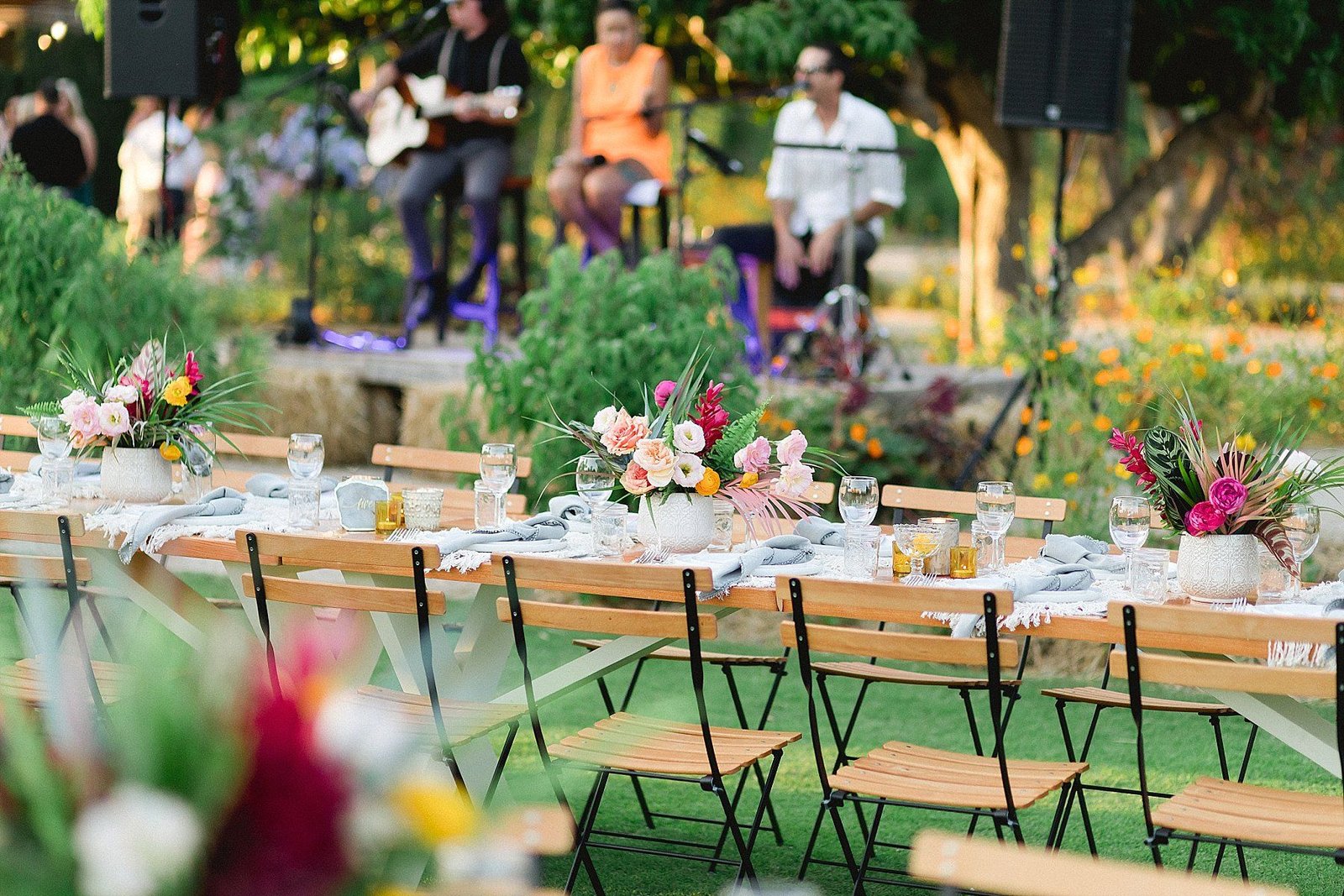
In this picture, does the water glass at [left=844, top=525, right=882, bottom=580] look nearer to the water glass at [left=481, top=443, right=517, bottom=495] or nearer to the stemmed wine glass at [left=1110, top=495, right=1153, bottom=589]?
the stemmed wine glass at [left=1110, top=495, right=1153, bottom=589]

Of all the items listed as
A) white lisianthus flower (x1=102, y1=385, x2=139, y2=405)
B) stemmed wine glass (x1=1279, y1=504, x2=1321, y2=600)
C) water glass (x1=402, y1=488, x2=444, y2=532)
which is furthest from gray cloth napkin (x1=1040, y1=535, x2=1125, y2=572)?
white lisianthus flower (x1=102, y1=385, x2=139, y2=405)

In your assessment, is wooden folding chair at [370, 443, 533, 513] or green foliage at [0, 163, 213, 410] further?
green foliage at [0, 163, 213, 410]

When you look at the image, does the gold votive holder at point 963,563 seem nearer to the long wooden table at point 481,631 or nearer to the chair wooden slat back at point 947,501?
the long wooden table at point 481,631

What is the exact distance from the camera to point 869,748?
5059 millimetres

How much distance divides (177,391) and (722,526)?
1.29 meters

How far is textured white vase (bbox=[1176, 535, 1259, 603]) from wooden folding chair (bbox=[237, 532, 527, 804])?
1.31 meters

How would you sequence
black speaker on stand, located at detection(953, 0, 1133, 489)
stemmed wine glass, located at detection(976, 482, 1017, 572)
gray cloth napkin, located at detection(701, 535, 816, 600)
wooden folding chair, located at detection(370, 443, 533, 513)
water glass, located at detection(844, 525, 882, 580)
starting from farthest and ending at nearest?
black speaker on stand, located at detection(953, 0, 1133, 489) < wooden folding chair, located at detection(370, 443, 533, 513) < stemmed wine glass, located at detection(976, 482, 1017, 572) < water glass, located at detection(844, 525, 882, 580) < gray cloth napkin, located at detection(701, 535, 816, 600)

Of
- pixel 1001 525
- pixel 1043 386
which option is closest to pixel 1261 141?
pixel 1043 386

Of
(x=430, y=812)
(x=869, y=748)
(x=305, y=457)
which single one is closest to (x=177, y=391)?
(x=305, y=457)

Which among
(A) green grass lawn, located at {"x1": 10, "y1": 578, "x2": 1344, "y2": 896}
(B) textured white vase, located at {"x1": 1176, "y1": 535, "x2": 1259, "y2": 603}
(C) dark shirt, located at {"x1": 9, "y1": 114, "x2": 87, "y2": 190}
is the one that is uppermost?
(C) dark shirt, located at {"x1": 9, "y1": 114, "x2": 87, "y2": 190}

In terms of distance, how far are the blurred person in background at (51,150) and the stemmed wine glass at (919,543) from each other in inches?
327

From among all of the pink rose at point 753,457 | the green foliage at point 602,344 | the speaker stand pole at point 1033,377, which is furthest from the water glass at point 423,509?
the speaker stand pole at point 1033,377

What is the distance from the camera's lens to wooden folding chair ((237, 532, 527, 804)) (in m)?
3.42

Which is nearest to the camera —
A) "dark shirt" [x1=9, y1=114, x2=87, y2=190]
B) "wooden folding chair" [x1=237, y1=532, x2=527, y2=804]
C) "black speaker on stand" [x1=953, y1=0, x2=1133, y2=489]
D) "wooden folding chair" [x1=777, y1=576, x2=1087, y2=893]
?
"wooden folding chair" [x1=777, y1=576, x2=1087, y2=893]
